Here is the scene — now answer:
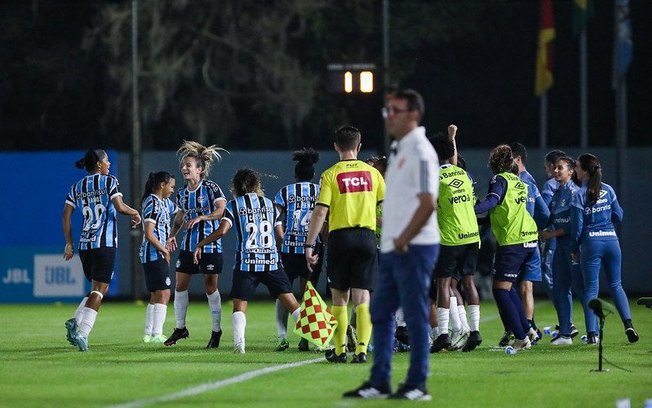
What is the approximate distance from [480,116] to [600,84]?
11.7 ft

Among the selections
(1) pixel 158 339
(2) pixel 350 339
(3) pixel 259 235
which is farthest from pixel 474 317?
(1) pixel 158 339

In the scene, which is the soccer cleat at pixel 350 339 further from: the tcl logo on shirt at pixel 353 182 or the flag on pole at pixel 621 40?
the flag on pole at pixel 621 40

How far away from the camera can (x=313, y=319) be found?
47.2 feet

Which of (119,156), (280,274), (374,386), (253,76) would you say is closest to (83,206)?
(280,274)

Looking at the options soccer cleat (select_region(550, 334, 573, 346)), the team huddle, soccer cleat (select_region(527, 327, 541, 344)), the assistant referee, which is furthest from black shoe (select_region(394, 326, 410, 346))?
soccer cleat (select_region(550, 334, 573, 346))

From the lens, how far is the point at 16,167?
26.8m

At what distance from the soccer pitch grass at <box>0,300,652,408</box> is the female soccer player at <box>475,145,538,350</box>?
413 millimetres

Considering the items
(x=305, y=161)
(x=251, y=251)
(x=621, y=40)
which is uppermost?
(x=621, y=40)

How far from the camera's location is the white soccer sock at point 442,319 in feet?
49.2

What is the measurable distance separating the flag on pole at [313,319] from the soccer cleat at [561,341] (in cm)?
310

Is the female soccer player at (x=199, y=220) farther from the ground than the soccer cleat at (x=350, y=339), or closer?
farther from the ground

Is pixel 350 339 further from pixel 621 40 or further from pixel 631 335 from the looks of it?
pixel 621 40

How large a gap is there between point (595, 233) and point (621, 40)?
16.3 meters

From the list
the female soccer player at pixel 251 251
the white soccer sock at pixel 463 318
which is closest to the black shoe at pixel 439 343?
the white soccer sock at pixel 463 318
